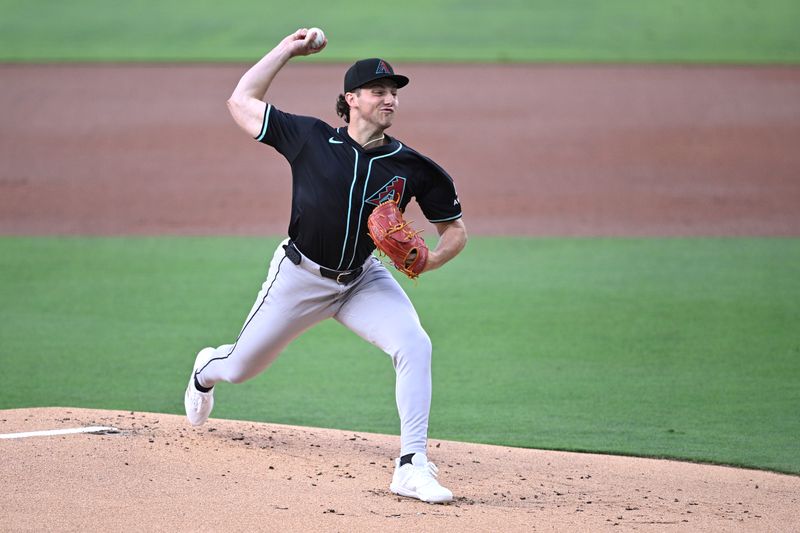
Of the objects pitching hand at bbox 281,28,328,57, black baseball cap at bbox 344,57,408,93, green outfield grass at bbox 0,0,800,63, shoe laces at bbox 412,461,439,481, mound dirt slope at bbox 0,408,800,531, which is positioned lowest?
mound dirt slope at bbox 0,408,800,531

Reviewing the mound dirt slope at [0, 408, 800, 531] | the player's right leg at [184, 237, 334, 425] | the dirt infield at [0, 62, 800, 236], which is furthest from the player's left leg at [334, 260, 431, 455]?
the dirt infield at [0, 62, 800, 236]

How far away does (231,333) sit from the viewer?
7914mm

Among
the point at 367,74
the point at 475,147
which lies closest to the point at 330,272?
the point at 367,74

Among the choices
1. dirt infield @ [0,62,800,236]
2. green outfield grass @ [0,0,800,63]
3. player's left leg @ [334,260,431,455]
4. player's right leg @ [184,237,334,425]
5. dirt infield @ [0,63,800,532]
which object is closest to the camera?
dirt infield @ [0,63,800,532]

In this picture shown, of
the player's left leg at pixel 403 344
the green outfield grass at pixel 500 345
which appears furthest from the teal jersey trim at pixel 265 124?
the green outfield grass at pixel 500 345

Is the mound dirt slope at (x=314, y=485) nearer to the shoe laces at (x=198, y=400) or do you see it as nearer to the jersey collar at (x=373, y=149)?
the shoe laces at (x=198, y=400)

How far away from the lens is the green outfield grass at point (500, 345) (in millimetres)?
6285

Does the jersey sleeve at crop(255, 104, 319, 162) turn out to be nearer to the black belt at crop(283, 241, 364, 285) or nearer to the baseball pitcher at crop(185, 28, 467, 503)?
the baseball pitcher at crop(185, 28, 467, 503)

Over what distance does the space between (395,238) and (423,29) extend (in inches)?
787

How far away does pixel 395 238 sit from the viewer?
468 cm

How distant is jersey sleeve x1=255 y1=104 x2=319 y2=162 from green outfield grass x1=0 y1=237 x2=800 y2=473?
1.84 metres

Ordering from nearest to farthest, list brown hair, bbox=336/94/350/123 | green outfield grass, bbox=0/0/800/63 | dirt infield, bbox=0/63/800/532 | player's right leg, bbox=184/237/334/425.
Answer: dirt infield, bbox=0/63/800/532
player's right leg, bbox=184/237/334/425
brown hair, bbox=336/94/350/123
green outfield grass, bbox=0/0/800/63

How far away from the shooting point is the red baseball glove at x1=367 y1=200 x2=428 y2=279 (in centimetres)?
468

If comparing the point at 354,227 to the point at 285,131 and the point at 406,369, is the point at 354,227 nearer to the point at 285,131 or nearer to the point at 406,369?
the point at 285,131
